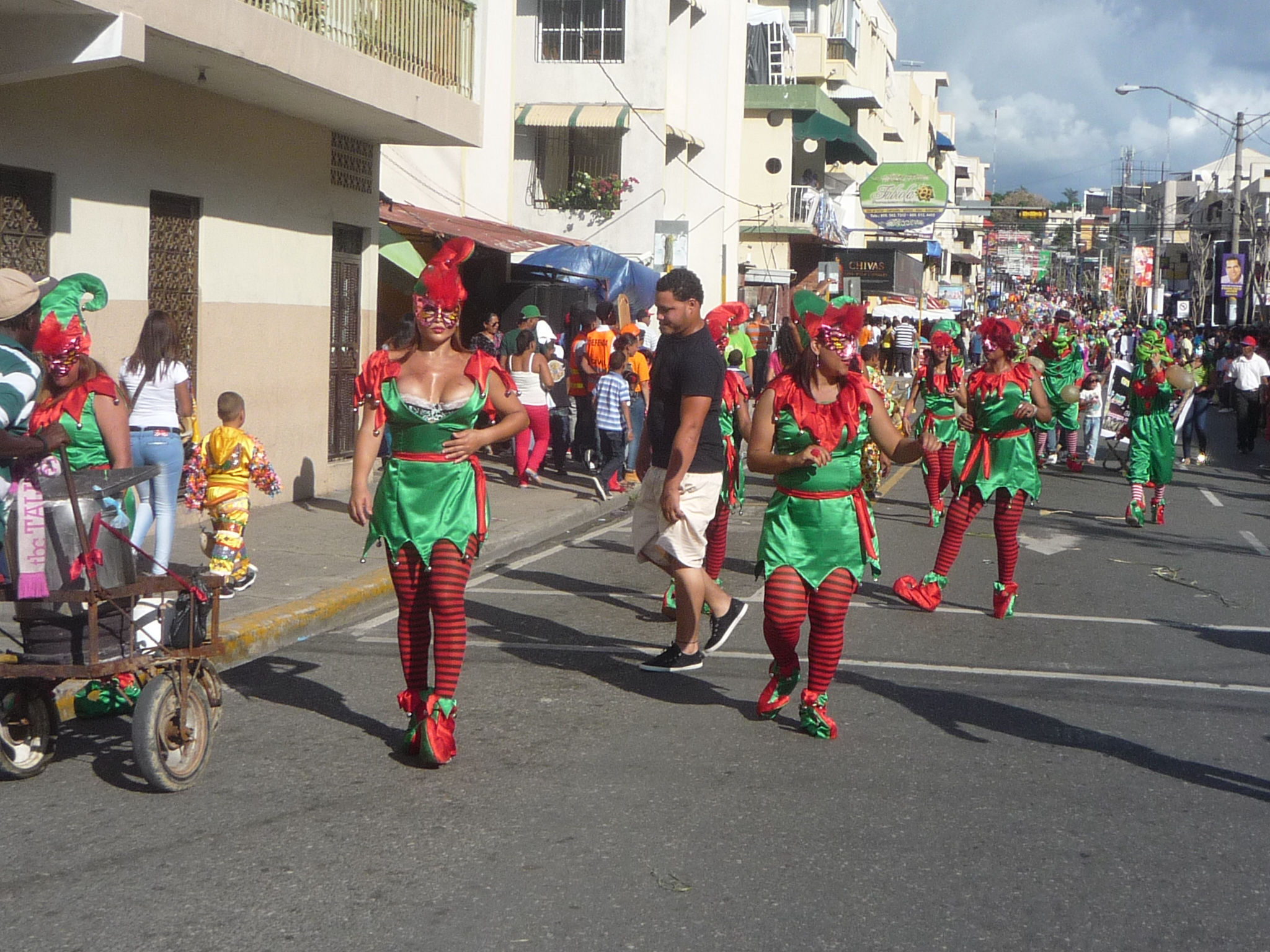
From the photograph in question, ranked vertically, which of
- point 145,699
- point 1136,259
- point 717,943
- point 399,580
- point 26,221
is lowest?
point 717,943

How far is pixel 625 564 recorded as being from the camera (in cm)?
1113

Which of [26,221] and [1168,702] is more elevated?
[26,221]

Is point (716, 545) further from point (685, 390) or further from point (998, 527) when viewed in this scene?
point (685, 390)

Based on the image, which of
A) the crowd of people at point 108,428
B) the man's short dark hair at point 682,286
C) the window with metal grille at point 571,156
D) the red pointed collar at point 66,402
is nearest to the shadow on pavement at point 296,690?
the crowd of people at point 108,428

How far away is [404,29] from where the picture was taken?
13.2 metres

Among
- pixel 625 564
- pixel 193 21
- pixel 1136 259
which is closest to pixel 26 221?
pixel 193 21

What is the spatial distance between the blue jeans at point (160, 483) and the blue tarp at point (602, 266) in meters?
11.6

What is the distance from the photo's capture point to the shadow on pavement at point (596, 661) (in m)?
6.84

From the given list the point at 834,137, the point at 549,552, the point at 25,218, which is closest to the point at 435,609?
the point at 25,218

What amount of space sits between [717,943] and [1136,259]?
7518 cm

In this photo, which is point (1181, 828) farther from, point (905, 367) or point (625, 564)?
point (905, 367)

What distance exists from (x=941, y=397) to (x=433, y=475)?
7.11m

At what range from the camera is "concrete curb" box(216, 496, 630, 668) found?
7.65 metres

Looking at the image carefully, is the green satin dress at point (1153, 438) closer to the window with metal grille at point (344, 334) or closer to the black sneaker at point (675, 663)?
the window with metal grille at point (344, 334)
